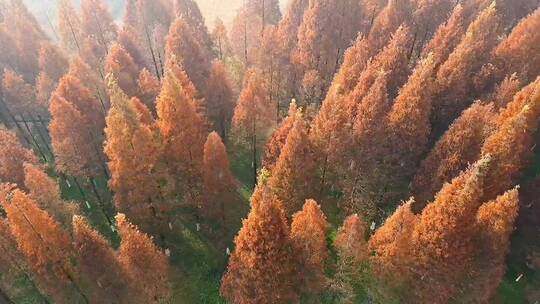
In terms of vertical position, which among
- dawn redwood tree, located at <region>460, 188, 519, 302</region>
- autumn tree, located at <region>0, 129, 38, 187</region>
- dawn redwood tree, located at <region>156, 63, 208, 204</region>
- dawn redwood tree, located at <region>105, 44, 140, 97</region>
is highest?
dawn redwood tree, located at <region>105, 44, 140, 97</region>

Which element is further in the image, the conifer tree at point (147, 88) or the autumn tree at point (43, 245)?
the conifer tree at point (147, 88)

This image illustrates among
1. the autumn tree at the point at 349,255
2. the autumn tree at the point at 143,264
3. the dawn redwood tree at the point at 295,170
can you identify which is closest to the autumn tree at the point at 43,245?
the autumn tree at the point at 143,264

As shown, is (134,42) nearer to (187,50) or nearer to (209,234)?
(187,50)

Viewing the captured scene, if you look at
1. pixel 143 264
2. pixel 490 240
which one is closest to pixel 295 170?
pixel 143 264

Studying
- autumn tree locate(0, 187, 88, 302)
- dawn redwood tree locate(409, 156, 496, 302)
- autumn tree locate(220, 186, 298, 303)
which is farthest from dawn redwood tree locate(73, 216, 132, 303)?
dawn redwood tree locate(409, 156, 496, 302)

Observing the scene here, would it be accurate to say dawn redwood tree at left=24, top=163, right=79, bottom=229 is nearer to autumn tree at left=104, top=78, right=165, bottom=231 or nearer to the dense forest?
the dense forest

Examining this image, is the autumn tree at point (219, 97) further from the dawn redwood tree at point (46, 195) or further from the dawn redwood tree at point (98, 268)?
the dawn redwood tree at point (98, 268)
